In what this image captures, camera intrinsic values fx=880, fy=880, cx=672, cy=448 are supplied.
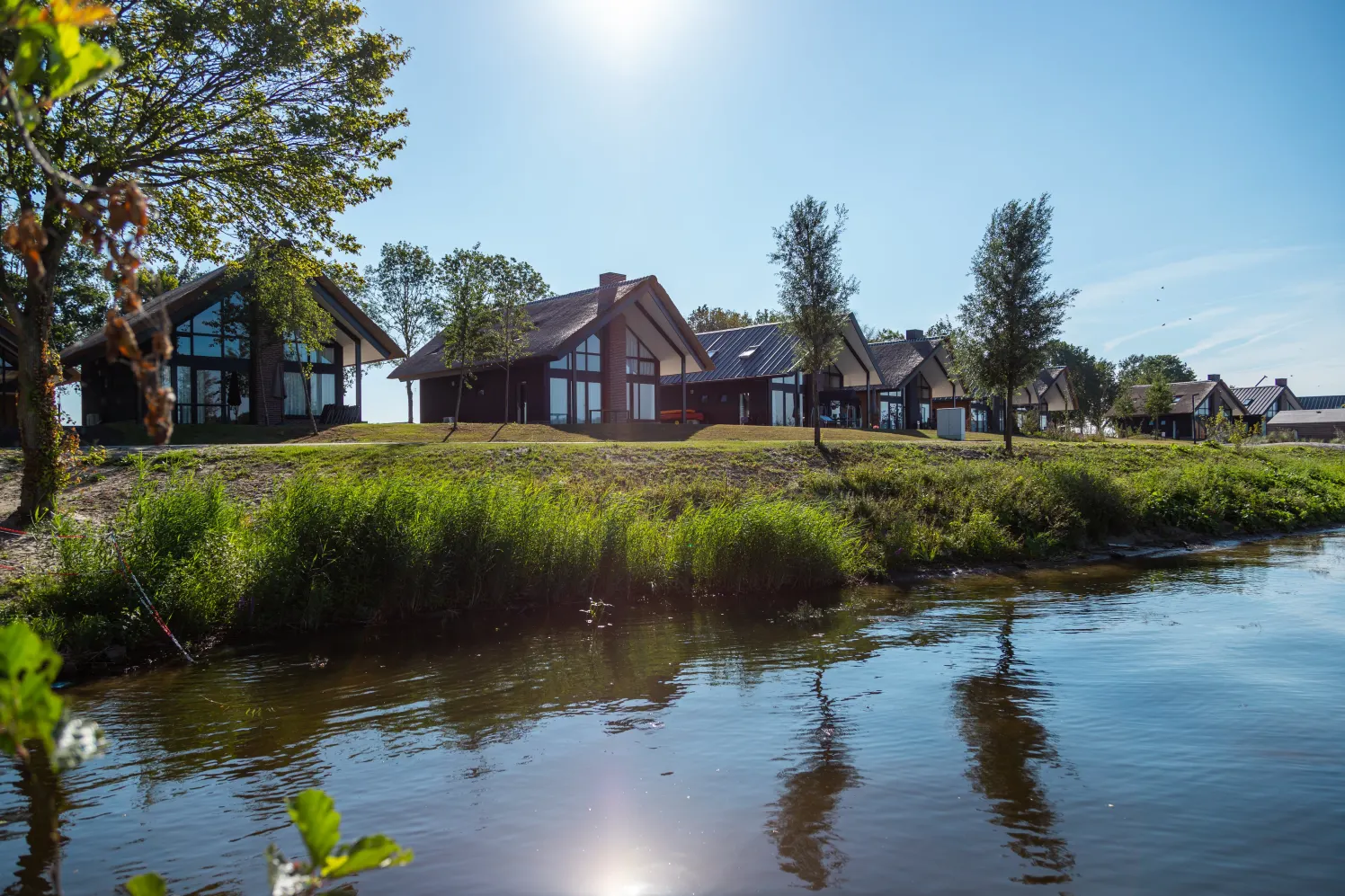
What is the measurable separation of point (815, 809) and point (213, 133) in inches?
522

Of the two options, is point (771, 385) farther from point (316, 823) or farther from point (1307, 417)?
point (1307, 417)

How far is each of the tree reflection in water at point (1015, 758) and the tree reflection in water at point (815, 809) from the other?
2.95 ft

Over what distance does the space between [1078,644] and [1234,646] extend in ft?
5.12

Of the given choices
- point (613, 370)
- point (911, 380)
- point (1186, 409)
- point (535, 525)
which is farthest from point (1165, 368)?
point (535, 525)

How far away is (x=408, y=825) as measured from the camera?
5.16 metres

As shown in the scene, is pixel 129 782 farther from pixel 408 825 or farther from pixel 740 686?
pixel 740 686

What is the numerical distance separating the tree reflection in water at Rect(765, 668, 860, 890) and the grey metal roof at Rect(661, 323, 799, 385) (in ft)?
109

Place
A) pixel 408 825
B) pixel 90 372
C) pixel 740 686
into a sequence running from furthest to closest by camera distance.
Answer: pixel 90 372 < pixel 740 686 < pixel 408 825

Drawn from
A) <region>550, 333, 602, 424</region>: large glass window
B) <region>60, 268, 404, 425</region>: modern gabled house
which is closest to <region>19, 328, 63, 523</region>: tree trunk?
<region>60, 268, 404, 425</region>: modern gabled house

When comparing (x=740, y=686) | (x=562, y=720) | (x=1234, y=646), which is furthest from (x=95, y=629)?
(x=1234, y=646)

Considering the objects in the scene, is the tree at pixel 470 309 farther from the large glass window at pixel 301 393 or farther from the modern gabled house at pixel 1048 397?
the modern gabled house at pixel 1048 397

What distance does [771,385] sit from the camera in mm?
42125

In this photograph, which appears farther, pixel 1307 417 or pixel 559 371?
pixel 1307 417

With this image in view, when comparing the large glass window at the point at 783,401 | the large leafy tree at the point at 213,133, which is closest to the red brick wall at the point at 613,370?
the large glass window at the point at 783,401
